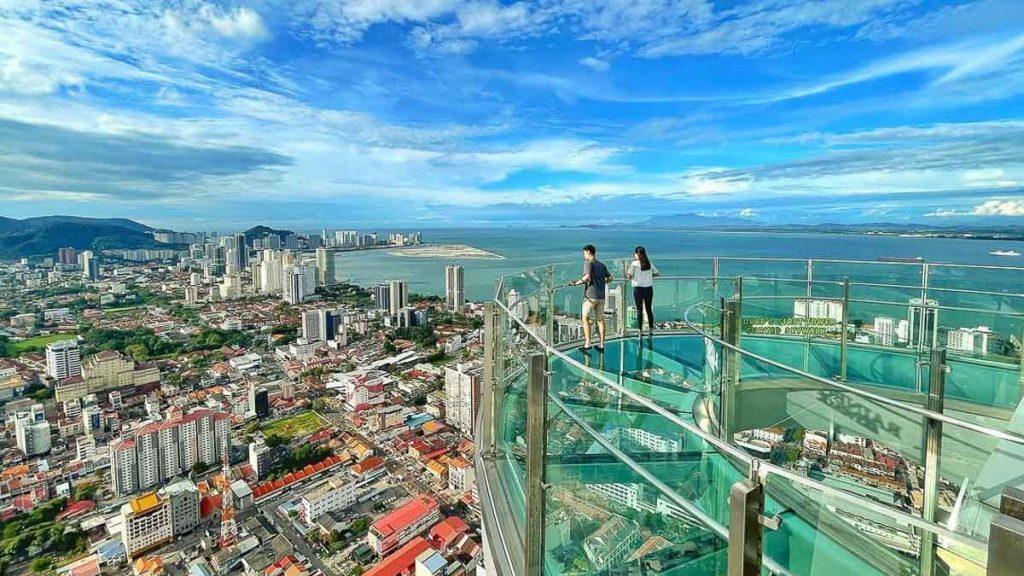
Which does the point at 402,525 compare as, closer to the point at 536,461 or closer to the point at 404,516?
the point at 404,516

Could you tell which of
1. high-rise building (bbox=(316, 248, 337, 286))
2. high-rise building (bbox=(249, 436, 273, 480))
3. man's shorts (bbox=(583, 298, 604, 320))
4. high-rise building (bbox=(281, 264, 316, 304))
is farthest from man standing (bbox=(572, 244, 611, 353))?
high-rise building (bbox=(316, 248, 337, 286))

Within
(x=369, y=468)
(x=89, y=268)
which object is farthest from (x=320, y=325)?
(x=89, y=268)

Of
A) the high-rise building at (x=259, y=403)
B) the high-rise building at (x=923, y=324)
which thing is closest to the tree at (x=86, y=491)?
the high-rise building at (x=259, y=403)

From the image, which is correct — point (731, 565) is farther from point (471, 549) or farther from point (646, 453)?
point (471, 549)

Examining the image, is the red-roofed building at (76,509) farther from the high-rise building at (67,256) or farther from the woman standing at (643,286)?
the high-rise building at (67,256)

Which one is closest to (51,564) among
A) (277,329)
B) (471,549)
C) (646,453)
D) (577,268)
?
(471,549)
